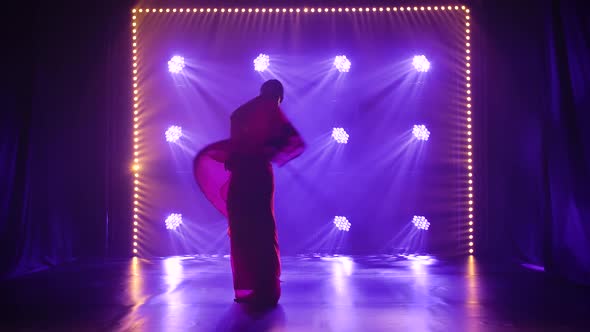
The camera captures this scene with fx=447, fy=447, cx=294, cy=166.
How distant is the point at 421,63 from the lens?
610 cm

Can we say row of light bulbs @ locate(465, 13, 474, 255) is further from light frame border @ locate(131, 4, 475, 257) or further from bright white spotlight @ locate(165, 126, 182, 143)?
bright white spotlight @ locate(165, 126, 182, 143)

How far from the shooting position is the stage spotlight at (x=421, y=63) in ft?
20.0

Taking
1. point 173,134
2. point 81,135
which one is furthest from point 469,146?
point 81,135

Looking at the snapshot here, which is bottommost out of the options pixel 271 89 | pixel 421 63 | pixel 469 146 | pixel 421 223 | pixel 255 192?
pixel 421 223

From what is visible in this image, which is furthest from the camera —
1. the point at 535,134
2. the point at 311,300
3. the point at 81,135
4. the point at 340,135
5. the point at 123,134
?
the point at 340,135

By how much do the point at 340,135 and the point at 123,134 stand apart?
2.92m

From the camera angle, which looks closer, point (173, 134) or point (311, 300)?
point (311, 300)

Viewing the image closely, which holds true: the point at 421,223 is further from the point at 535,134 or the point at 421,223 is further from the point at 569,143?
the point at 569,143

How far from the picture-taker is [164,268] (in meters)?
4.91

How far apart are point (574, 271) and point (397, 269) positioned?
5.35 ft

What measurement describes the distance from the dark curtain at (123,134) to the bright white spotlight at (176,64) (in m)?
0.57

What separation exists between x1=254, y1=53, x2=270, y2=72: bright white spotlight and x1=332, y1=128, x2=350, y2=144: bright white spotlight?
4.25 ft

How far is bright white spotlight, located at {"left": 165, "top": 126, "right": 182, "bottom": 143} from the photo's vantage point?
604cm

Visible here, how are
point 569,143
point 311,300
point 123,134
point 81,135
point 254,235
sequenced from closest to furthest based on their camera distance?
point 254,235
point 311,300
point 569,143
point 81,135
point 123,134
